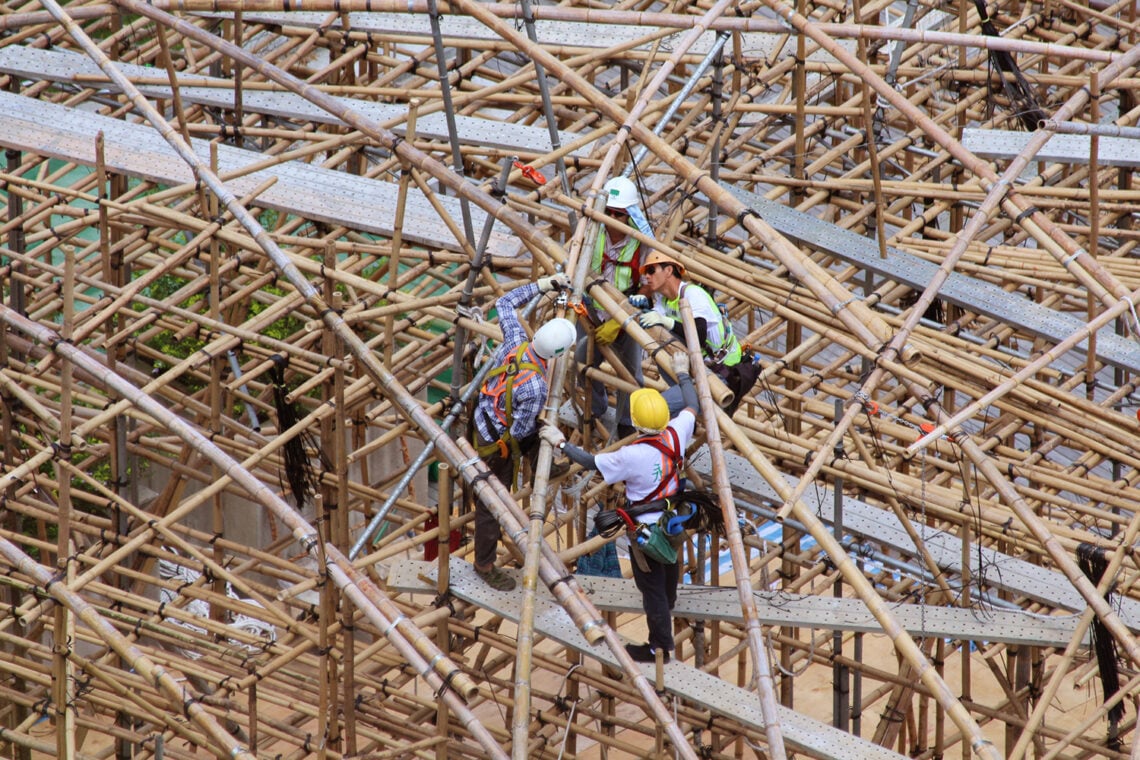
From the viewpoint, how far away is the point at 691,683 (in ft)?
29.6

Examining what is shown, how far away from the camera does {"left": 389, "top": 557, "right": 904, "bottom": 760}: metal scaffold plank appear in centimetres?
863

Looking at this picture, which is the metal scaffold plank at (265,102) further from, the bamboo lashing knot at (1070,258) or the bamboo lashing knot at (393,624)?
the bamboo lashing knot at (393,624)

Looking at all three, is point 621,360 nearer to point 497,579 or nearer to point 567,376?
point 567,376

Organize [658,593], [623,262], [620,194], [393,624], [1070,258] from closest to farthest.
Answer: [393,624] < [1070,258] < [658,593] < [620,194] < [623,262]

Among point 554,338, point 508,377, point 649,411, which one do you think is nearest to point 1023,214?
point 649,411

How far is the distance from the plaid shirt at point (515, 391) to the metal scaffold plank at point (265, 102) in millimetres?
2937

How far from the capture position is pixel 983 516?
9234mm

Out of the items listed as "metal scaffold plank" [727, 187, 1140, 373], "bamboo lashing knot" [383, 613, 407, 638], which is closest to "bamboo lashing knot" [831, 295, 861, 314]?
"metal scaffold plank" [727, 187, 1140, 373]

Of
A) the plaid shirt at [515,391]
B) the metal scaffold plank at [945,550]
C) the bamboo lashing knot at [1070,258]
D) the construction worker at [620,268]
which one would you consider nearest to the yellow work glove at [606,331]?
the construction worker at [620,268]

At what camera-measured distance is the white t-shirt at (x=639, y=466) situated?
28.0ft

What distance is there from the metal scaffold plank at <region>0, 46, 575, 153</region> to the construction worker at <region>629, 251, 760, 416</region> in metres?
2.74

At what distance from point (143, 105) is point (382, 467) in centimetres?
885

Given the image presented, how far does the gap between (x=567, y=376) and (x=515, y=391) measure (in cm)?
99

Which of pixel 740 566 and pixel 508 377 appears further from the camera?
pixel 508 377
